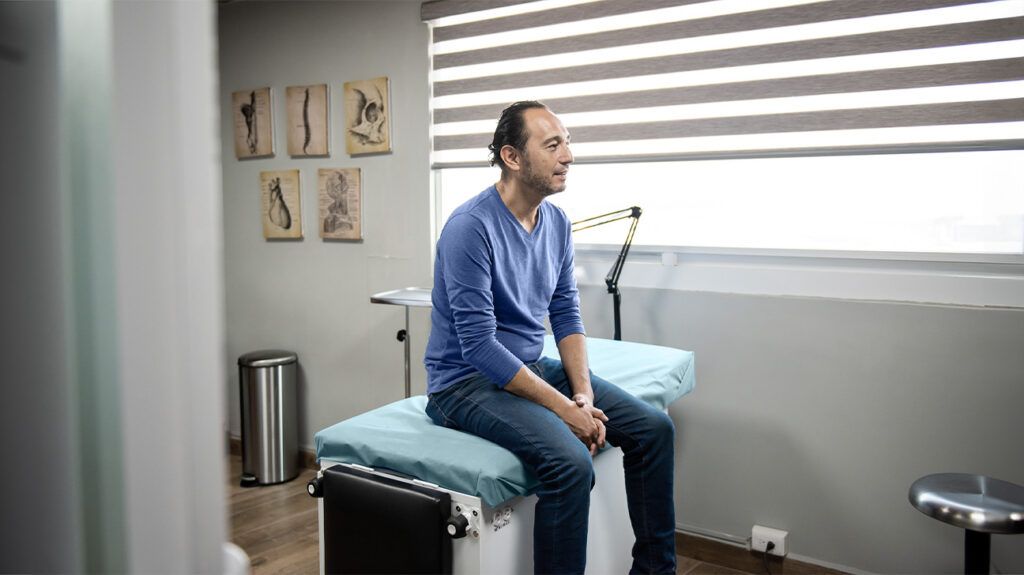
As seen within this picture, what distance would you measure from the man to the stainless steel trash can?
179 cm

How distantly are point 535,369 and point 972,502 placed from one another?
104 cm

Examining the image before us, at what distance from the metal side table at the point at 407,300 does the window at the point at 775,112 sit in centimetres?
55

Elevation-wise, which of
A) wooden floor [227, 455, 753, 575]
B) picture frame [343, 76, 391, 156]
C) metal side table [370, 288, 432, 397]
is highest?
picture frame [343, 76, 391, 156]

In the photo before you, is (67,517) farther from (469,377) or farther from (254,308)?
(254,308)

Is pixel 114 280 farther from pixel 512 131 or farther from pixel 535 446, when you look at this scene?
pixel 512 131

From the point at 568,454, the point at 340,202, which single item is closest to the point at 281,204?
the point at 340,202

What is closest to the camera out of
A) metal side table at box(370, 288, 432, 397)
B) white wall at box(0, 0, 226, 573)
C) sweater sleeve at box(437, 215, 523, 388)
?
white wall at box(0, 0, 226, 573)

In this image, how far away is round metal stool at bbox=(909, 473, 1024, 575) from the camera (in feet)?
5.50

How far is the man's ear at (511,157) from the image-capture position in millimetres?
2020

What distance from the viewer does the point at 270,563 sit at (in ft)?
8.84

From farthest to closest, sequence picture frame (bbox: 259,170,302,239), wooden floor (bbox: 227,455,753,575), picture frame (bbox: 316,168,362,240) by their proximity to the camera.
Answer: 1. picture frame (bbox: 259,170,302,239)
2. picture frame (bbox: 316,168,362,240)
3. wooden floor (bbox: 227,455,753,575)

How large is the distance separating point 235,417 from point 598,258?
88.2 inches

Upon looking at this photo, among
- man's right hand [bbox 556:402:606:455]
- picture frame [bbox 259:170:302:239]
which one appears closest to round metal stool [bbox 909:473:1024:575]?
man's right hand [bbox 556:402:606:455]

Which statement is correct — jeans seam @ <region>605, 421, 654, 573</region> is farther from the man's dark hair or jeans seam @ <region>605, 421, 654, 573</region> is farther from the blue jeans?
the man's dark hair
